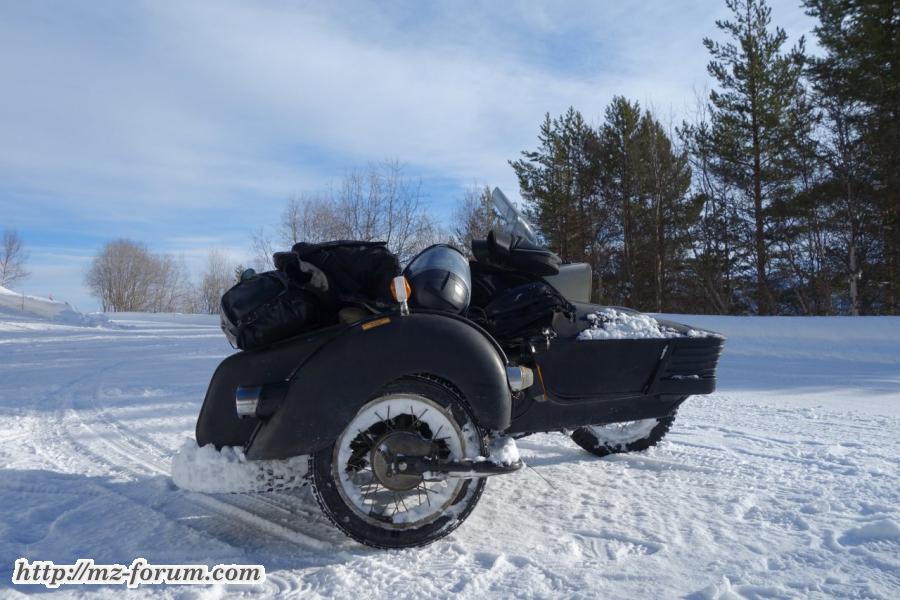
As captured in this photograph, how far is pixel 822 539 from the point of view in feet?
7.66

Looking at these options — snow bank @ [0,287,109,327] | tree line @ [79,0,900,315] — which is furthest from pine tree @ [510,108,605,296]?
snow bank @ [0,287,109,327]

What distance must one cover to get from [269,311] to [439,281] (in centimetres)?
74

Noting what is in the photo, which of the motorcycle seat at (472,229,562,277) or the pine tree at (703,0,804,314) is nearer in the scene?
the motorcycle seat at (472,229,562,277)

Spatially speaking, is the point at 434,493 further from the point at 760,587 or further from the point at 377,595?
the point at 760,587

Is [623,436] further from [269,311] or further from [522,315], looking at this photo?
Result: [269,311]

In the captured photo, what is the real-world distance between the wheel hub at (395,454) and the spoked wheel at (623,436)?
1.61 meters

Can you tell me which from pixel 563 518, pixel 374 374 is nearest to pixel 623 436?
pixel 563 518

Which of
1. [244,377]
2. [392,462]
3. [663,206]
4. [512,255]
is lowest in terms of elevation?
[392,462]

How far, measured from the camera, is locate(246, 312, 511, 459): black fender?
225cm

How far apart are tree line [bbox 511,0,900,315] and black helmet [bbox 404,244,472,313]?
67.5 ft

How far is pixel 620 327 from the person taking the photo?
308 centimetres

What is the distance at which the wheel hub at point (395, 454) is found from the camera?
7.74ft

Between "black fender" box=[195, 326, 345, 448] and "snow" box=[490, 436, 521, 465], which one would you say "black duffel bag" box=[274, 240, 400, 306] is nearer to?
"black fender" box=[195, 326, 345, 448]

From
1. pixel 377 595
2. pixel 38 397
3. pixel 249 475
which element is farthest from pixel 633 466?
pixel 38 397
